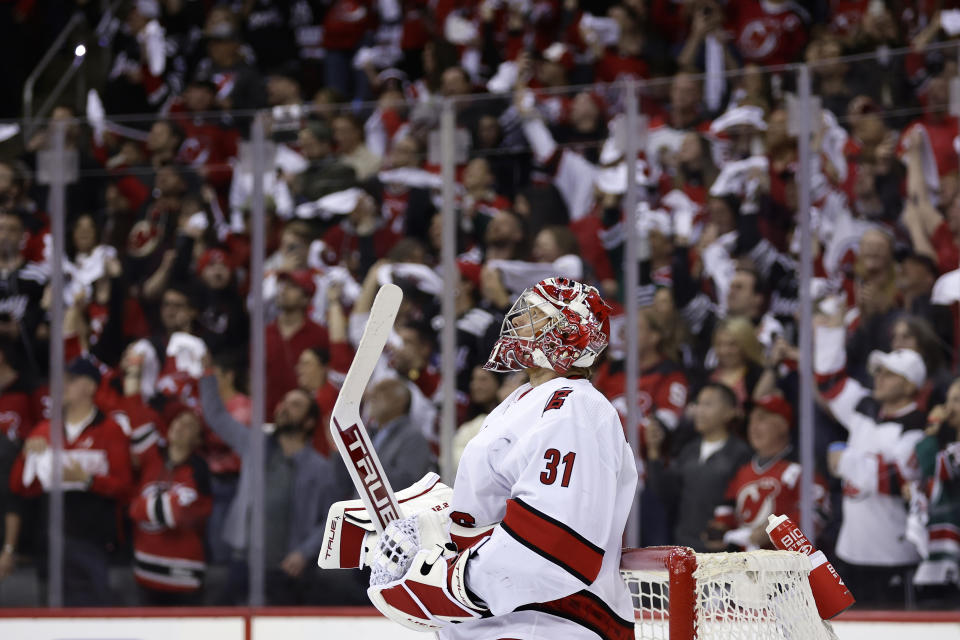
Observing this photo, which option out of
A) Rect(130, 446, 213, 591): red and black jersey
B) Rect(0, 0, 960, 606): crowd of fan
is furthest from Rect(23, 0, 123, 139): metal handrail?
Rect(130, 446, 213, 591): red and black jersey

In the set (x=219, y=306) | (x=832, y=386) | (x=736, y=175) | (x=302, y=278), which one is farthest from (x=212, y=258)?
(x=832, y=386)

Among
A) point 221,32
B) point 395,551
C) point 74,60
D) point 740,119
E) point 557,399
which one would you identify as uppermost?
point 221,32

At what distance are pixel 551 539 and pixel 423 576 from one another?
0.68 feet

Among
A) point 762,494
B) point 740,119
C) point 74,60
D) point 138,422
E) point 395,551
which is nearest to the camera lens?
point 395,551

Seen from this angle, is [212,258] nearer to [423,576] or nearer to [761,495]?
[761,495]

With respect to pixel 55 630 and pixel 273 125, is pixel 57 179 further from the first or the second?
→ pixel 55 630

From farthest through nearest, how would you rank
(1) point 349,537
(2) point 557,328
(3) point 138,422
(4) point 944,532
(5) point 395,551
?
(3) point 138,422
(4) point 944,532
(1) point 349,537
(2) point 557,328
(5) point 395,551

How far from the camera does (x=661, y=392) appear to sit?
503 cm

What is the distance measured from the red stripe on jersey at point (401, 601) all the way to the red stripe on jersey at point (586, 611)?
0.16m

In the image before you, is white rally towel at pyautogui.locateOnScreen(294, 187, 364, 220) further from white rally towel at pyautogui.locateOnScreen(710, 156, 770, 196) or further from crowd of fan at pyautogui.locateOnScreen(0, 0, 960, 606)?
white rally towel at pyautogui.locateOnScreen(710, 156, 770, 196)

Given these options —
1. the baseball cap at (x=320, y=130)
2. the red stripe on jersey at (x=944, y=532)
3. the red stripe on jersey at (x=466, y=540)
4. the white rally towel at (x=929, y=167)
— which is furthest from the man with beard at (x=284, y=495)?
the red stripe on jersey at (x=466, y=540)

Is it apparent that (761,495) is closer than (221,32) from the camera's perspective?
Yes

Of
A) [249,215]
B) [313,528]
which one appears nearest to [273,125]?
[249,215]

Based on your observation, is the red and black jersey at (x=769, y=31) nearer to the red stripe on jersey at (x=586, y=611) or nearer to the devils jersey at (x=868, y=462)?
the devils jersey at (x=868, y=462)
